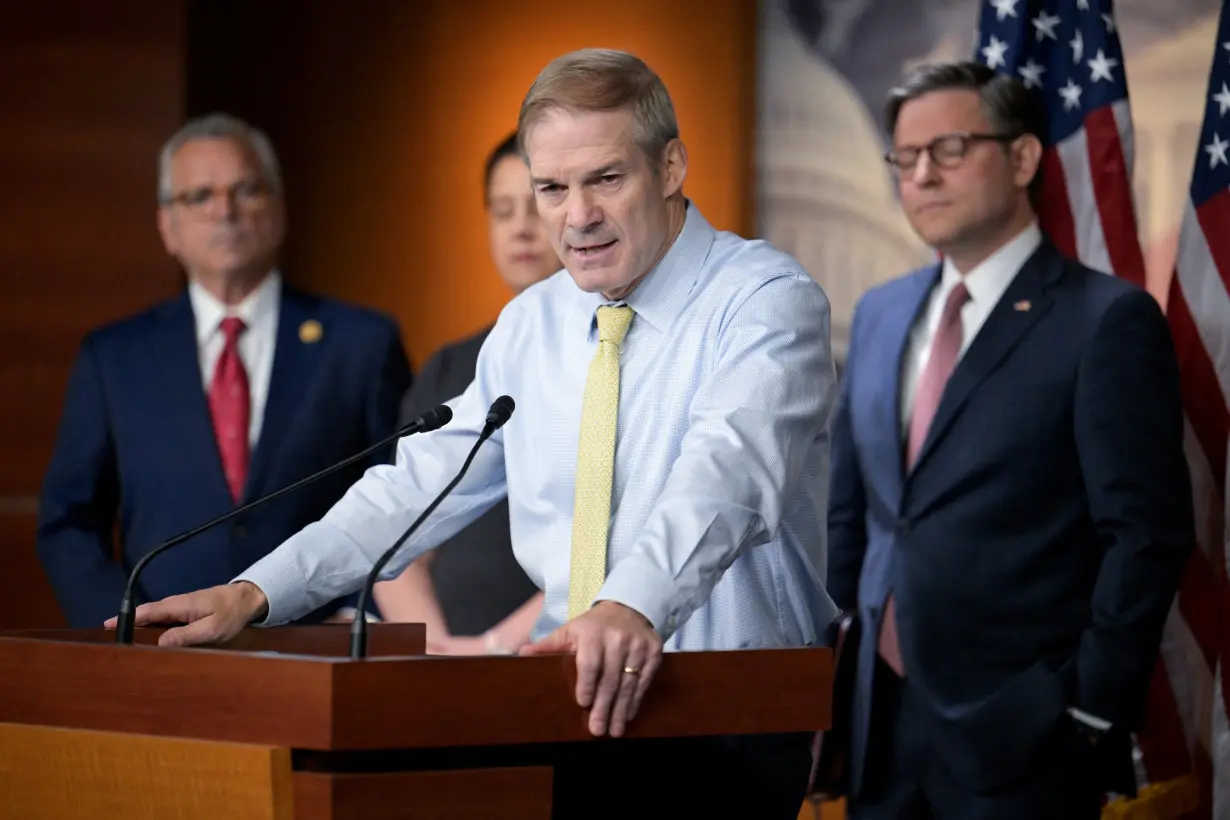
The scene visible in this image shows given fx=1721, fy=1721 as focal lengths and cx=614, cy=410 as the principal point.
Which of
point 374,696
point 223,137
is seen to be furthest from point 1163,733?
point 374,696

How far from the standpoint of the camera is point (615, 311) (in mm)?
2234

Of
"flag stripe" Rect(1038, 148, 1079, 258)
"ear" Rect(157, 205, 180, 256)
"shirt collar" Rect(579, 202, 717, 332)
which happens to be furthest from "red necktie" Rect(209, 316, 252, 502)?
"flag stripe" Rect(1038, 148, 1079, 258)

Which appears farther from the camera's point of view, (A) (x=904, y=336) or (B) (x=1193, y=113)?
(B) (x=1193, y=113)

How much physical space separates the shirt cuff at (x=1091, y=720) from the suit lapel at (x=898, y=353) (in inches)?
21.4

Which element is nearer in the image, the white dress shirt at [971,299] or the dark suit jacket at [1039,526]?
the dark suit jacket at [1039,526]

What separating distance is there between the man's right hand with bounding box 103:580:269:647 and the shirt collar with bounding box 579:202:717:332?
0.59 m

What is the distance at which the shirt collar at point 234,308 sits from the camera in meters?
3.69

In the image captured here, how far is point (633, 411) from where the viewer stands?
217 cm

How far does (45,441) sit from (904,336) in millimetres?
2497

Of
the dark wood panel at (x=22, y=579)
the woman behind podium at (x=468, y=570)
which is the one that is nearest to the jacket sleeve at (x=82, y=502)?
the woman behind podium at (x=468, y=570)

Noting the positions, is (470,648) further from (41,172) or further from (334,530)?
(41,172)

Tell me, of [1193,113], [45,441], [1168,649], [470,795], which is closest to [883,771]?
[1168,649]

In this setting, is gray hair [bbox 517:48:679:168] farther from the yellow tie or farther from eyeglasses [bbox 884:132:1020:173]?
eyeglasses [bbox 884:132:1020:173]

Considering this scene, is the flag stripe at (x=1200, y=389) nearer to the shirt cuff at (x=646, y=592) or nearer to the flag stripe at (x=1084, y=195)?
the flag stripe at (x=1084, y=195)
